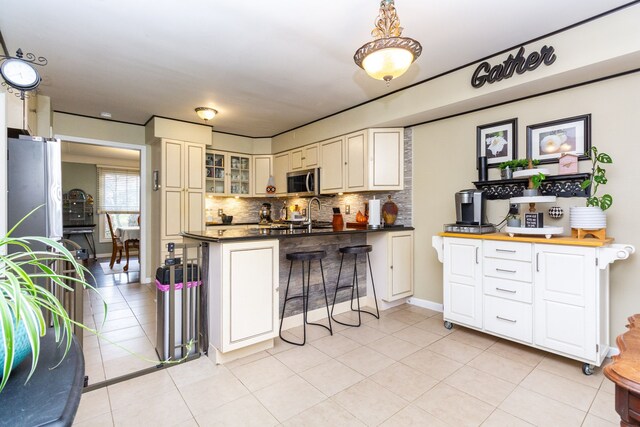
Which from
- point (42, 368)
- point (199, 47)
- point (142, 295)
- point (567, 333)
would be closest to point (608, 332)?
point (567, 333)

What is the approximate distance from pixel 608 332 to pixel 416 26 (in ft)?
9.17

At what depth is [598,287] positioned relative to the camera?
2180 mm

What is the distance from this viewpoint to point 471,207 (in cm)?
306

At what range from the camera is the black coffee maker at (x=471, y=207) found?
3023mm

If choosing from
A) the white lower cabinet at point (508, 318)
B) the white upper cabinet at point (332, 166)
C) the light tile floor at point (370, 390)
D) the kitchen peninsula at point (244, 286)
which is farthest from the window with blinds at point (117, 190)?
the white lower cabinet at point (508, 318)

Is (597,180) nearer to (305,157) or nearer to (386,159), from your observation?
(386,159)

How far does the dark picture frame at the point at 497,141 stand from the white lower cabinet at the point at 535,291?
92cm

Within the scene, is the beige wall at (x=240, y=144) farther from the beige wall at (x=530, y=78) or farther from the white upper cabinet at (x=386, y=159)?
the white upper cabinet at (x=386, y=159)

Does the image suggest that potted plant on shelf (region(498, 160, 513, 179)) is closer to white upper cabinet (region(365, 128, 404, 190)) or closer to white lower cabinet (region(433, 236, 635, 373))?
white lower cabinet (region(433, 236, 635, 373))

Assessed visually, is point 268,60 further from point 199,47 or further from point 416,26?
point 416,26

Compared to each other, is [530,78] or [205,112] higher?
[205,112]

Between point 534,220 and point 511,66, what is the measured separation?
51.1 inches

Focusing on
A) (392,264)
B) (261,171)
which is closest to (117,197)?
(261,171)

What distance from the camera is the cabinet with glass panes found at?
546 cm
